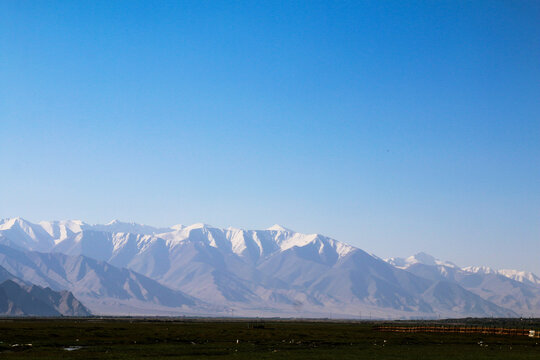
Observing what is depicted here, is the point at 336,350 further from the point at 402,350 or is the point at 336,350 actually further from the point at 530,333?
the point at 530,333

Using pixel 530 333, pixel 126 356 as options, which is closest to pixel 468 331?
pixel 530 333

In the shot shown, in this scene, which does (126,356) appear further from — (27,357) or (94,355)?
(27,357)

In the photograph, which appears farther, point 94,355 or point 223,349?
point 223,349

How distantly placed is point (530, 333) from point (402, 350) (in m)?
41.1

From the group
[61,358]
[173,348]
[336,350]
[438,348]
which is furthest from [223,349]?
[438,348]

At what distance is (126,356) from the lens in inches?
2339

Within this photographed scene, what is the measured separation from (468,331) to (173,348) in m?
66.7

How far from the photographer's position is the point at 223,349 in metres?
69.3

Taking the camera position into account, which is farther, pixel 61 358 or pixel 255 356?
pixel 255 356

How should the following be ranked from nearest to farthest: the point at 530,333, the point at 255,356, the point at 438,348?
the point at 255,356 → the point at 438,348 → the point at 530,333

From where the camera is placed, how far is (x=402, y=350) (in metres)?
70.2

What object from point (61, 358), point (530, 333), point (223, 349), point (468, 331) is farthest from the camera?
point (468, 331)

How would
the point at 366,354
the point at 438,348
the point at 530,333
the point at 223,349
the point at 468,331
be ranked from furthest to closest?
1. the point at 468,331
2. the point at 530,333
3. the point at 438,348
4. the point at 223,349
5. the point at 366,354

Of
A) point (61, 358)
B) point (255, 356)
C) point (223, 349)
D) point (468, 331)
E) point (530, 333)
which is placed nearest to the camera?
point (61, 358)
